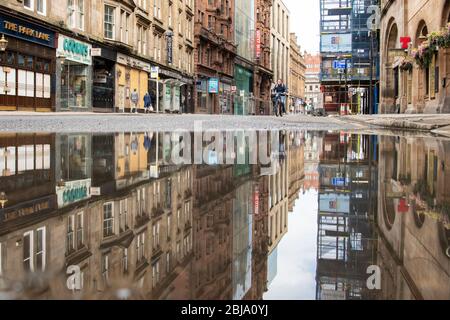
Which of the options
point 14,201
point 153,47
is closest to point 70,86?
point 153,47

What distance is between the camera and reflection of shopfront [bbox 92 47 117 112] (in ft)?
106

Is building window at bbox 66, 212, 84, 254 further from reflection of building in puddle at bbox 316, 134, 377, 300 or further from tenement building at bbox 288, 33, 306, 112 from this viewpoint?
tenement building at bbox 288, 33, 306, 112

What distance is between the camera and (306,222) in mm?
2381

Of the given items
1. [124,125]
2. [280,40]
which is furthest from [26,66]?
[280,40]

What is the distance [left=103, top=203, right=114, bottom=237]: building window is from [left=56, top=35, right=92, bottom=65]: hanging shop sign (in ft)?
88.3

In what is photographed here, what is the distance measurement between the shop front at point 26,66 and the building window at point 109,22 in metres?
6.97

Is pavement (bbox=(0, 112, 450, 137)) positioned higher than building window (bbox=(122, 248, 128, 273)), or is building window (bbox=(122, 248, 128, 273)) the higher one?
pavement (bbox=(0, 112, 450, 137))

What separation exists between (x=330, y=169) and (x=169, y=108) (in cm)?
4229

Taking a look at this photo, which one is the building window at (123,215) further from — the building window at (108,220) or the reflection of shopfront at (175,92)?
the reflection of shopfront at (175,92)

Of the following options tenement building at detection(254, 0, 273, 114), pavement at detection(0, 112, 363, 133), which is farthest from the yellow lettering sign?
tenement building at detection(254, 0, 273, 114)

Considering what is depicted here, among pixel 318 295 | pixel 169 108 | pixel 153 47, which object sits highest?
pixel 153 47

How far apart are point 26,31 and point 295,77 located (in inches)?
4165

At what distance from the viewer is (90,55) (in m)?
31.4
